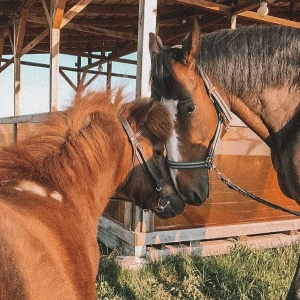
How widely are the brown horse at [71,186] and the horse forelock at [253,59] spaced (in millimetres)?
814

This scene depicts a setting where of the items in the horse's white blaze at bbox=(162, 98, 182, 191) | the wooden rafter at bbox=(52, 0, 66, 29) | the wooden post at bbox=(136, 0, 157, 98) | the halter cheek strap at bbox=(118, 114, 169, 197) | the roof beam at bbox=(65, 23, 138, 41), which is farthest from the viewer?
the roof beam at bbox=(65, 23, 138, 41)

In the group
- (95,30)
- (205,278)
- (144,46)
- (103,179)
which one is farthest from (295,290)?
(95,30)

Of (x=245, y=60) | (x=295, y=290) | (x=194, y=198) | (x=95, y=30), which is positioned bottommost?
(x=295, y=290)

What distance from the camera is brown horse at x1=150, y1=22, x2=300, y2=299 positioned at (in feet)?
8.52

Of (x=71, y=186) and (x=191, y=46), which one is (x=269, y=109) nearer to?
(x=191, y=46)

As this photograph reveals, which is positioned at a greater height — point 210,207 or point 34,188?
point 34,188

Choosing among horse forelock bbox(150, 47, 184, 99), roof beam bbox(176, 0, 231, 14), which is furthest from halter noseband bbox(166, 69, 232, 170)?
roof beam bbox(176, 0, 231, 14)

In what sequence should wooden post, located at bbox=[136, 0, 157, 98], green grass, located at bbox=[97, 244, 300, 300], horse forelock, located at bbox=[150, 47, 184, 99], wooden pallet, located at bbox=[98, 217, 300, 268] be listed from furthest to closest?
wooden pallet, located at bbox=[98, 217, 300, 268] → wooden post, located at bbox=[136, 0, 157, 98] → green grass, located at bbox=[97, 244, 300, 300] → horse forelock, located at bbox=[150, 47, 184, 99]

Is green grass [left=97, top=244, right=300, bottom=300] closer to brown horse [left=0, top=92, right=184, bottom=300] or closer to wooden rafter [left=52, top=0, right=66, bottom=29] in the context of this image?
brown horse [left=0, top=92, right=184, bottom=300]

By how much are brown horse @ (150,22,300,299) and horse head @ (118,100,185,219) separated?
0.30 m

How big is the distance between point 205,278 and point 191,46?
2284 millimetres

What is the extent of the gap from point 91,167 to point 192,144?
978 mm

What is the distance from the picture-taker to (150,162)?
2.13 meters

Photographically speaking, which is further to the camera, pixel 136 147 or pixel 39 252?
pixel 136 147
